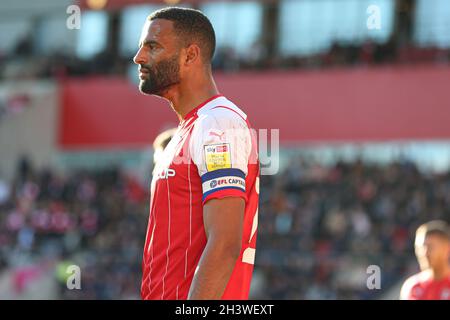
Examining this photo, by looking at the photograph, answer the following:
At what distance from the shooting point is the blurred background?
61.6ft

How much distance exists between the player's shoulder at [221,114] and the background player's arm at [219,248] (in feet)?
1.01

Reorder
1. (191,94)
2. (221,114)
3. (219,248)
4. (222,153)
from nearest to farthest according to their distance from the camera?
(219,248) → (222,153) → (221,114) → (191,94)

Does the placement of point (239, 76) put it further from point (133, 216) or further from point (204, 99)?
point (204, 99)

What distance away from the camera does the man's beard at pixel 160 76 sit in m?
3.99

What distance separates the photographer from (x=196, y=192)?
386 centimetres

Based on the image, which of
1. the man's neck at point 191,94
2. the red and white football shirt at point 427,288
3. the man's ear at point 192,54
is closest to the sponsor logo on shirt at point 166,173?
the man's neck at point 191,94

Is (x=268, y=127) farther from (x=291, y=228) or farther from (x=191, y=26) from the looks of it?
(x=191, y=26)

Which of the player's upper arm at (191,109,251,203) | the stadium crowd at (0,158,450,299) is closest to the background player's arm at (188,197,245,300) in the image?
the player's upper arm at (191,109,251,203)

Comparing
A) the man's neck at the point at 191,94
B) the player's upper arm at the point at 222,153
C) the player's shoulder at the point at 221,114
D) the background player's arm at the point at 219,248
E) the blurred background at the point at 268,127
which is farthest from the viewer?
the blurred background at the point at 268,127

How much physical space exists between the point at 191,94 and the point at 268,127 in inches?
843

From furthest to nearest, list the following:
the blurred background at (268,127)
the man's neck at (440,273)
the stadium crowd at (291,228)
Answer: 1. the blurred background at (268,127)
2. the stadium crowd at (291,228)
3. the man's neck at (440,273)

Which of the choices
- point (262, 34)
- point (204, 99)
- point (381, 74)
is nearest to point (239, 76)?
point (262, 34)

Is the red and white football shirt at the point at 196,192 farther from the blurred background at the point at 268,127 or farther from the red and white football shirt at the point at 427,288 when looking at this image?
the blurred background at the point at 268,127

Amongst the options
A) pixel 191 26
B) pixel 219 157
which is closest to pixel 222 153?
pixel 219 157
